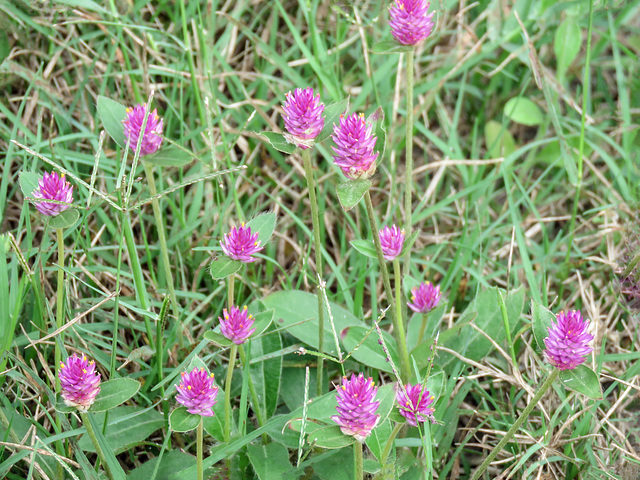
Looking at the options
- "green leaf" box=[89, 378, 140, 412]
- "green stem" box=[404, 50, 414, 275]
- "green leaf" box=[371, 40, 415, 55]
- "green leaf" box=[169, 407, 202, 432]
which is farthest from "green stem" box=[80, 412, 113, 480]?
"green leaf" box=[371, 40, 415, 55]

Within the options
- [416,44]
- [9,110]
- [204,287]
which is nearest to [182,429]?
[204,287]

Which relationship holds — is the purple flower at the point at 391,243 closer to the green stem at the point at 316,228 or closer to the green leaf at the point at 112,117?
the green stem at the point at 316,228


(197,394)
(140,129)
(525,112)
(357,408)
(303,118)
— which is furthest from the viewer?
(525,112)

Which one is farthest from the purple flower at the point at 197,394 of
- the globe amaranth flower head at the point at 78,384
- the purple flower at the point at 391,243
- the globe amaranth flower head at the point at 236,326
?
the purple flower at the point at 391,243

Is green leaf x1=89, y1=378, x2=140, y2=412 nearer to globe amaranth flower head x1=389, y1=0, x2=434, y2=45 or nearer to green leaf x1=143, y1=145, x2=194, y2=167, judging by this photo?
green leaf x1=143, y1=145, x2=194, y2=167

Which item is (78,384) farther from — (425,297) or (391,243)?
(425,297)

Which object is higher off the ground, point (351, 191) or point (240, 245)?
point (351, 191)

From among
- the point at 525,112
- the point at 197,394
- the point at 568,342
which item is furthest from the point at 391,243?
the point at 525,112
